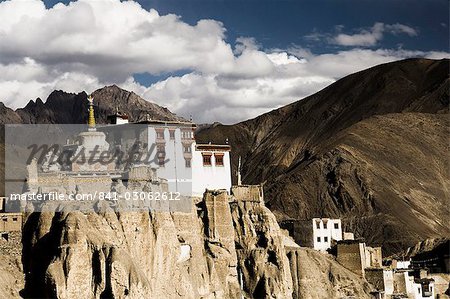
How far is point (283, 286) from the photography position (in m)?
83.1

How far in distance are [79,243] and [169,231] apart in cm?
1112

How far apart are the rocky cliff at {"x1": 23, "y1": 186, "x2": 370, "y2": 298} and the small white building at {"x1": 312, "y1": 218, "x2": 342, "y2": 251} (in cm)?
428

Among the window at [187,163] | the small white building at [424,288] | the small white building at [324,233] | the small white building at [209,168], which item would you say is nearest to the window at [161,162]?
the window at [187,163]

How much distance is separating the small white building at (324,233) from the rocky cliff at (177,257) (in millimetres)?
4281

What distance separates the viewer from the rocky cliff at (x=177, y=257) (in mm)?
60031

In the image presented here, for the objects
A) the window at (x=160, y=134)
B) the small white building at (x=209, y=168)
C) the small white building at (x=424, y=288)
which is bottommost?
the small white building at (x=424, y=288)

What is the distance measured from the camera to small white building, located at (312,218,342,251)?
98.1 meters

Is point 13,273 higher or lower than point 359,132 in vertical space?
lower

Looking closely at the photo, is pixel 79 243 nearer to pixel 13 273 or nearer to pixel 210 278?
pixel 13 273

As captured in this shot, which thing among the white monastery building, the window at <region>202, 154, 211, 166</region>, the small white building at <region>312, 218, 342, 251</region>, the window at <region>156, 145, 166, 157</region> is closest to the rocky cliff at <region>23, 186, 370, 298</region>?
the white monastery building

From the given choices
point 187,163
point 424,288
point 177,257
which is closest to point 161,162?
point 187,163

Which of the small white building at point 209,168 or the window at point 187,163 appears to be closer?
the window at point 187,163

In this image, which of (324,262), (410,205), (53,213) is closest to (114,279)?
(53,213)

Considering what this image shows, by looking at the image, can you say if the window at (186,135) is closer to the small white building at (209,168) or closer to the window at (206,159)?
the small white building at (209,168)
